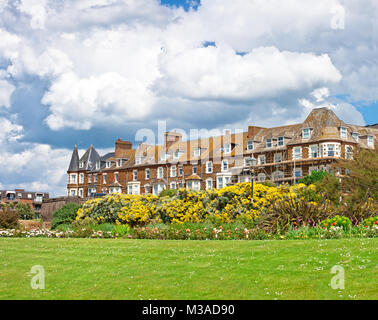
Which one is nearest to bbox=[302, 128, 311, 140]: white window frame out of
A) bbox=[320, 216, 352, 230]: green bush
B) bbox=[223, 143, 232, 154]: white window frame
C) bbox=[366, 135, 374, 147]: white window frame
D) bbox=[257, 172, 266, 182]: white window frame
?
bbox=[257, 172, 266, 182]: white window frame

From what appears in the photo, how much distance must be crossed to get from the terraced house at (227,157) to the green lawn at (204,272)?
34.9m

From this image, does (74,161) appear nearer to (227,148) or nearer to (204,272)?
(227,148)

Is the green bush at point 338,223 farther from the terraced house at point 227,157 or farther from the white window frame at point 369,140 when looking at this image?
the white window frame at point 369,140

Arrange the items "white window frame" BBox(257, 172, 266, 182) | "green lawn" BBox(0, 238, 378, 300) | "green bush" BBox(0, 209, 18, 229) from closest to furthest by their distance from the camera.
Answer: "green lawn" BBox(0, 238, 378, 300), "green bush" BBox(0, 209, 18, 229), "white window frame" BBox(257, 172, 266, 182)

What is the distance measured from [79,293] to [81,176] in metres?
85.0

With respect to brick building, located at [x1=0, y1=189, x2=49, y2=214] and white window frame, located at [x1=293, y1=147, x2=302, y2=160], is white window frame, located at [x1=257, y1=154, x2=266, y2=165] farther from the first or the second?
brick building, located at [x1=0, y1=189, x2=49, y2=214]

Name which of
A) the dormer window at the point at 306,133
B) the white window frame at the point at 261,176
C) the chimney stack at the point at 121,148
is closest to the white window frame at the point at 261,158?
the white window frame at the point at 261,176

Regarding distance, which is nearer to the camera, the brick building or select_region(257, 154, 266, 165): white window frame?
select_region(257, 154, 266, 165): white window frame

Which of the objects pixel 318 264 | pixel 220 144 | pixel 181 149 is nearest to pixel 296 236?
pixel 318 264

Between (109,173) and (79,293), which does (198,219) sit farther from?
(109,173)

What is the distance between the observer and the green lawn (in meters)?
10.2

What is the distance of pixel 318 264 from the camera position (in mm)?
11773

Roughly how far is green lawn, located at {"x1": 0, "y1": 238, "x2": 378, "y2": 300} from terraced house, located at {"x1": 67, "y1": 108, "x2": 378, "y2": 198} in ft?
115

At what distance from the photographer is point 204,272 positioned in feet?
39.3
